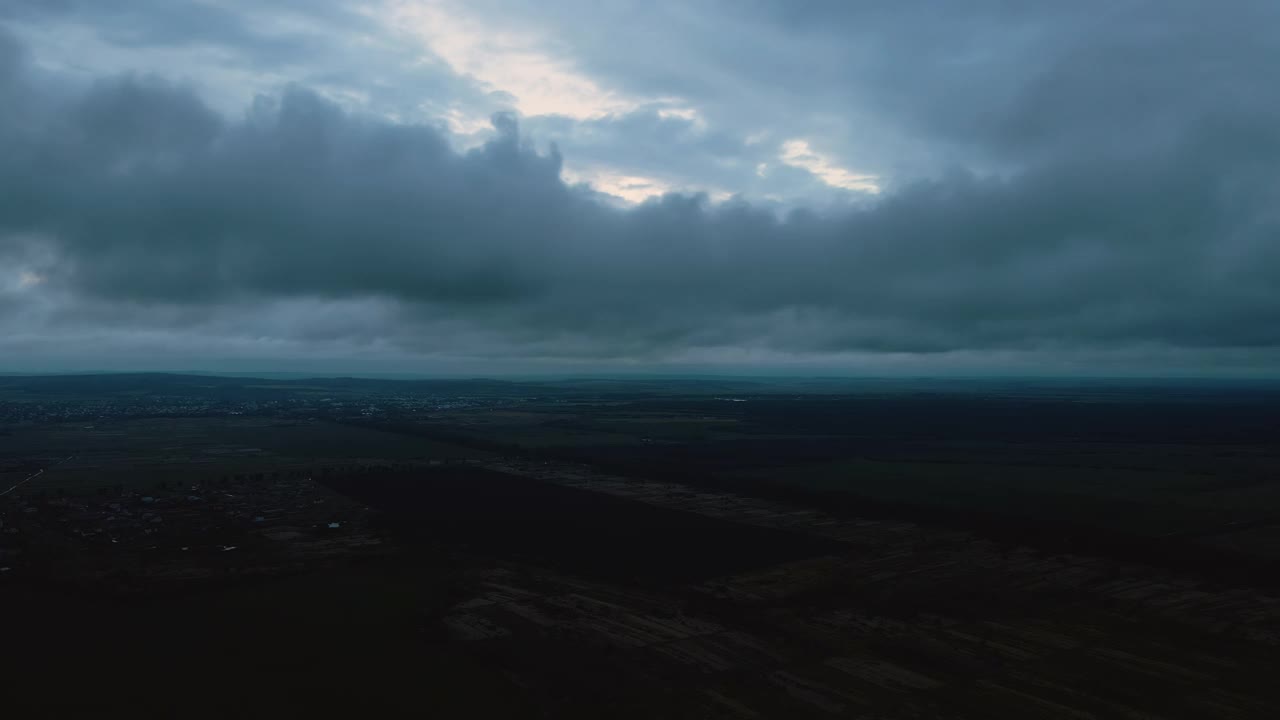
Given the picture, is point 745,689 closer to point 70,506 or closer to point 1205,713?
point 1205,713

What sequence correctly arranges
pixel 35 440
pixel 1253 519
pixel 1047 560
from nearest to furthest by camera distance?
1. pixel 1047 560
2. pixel 1253 519
3. pixel 35 440

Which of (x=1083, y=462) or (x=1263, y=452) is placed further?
(x=1263, y=452)

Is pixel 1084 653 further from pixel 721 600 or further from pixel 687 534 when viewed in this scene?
pixel 687 534

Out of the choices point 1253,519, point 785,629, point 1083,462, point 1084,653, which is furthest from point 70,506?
point 1083,462

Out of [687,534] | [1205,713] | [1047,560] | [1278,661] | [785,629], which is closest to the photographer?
[1205,713]

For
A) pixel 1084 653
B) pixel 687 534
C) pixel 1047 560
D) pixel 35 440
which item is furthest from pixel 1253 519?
pixel 35 440

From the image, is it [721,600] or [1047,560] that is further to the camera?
[1047,560]
